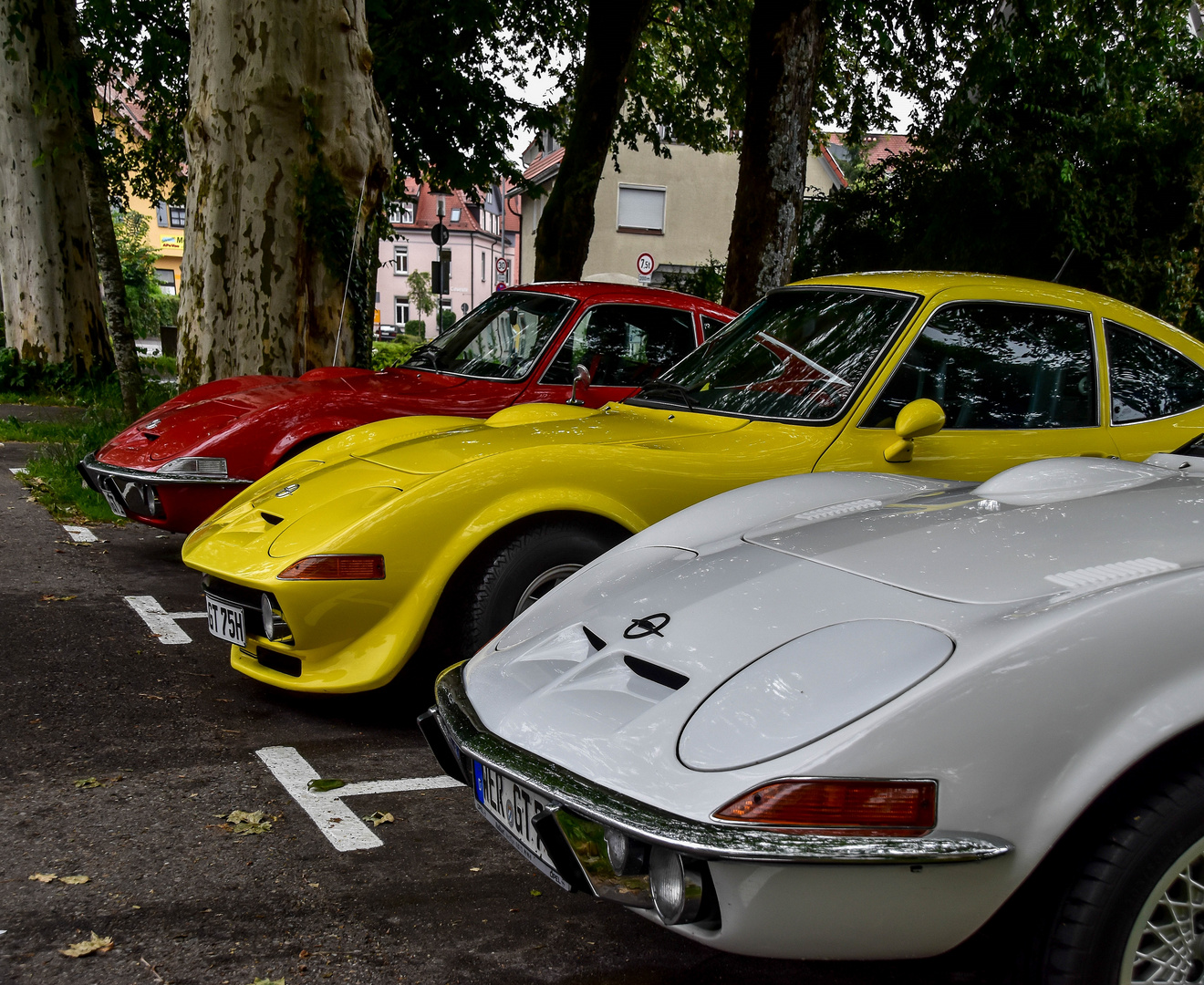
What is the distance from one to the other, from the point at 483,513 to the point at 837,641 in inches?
74.0

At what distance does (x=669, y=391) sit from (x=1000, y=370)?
127cm

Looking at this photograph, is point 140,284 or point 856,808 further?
point 140,284

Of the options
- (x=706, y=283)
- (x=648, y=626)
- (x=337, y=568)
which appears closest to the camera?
(x=648, y=626)

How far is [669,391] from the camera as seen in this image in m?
4.45

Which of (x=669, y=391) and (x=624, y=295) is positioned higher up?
(x=624, y=295)

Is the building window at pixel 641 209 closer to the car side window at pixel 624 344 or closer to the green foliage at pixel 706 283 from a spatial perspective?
the green foliage at pixel 706 283

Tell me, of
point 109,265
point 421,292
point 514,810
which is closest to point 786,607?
point 514,810

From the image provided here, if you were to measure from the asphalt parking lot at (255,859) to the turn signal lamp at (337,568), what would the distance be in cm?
61

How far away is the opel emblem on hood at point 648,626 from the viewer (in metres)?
2.23

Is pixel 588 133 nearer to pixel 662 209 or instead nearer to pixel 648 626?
pixel 648 626

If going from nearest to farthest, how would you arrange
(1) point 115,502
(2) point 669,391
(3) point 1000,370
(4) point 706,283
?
(3) point 1000,370, (2) point 669,391, (1) point 115,502, (4) point 706,283

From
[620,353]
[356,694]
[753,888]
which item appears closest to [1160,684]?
[753,888]

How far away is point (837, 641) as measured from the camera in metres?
1.93

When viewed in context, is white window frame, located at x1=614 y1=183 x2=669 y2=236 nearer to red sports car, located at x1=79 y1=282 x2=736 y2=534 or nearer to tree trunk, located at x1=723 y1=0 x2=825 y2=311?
tree trunk, located at x1=723 y1=0 x2=825 y2=311
